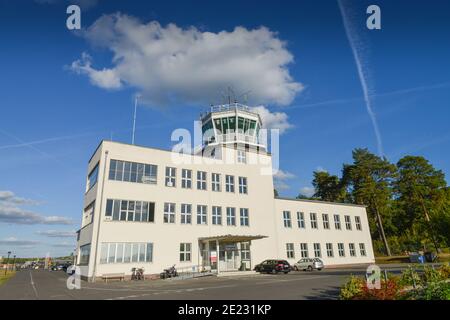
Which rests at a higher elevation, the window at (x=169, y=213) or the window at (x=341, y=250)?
the window at (x=169, y=213)

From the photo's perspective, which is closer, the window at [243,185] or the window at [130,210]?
the window at [130,210]

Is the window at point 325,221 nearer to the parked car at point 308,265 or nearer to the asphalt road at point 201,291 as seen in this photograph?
the parked car at point 308,265

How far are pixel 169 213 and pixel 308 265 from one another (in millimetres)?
16440

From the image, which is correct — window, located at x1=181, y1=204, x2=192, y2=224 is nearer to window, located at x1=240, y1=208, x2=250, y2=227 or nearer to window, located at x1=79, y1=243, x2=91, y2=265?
window, located at x1=240, y1=208, x2=250, y2=227

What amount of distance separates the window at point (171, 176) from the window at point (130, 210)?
8.96 ft

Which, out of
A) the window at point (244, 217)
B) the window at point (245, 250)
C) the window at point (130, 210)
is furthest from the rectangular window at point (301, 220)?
the window at point (130, 210)

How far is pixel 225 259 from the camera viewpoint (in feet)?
105

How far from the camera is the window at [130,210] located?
2678cm

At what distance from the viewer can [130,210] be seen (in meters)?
27.6

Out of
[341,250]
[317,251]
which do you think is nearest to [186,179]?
[317,251]

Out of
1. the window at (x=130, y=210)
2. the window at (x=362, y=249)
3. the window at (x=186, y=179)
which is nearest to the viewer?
the window at (x=130, y=210)

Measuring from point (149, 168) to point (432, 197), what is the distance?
196 feet

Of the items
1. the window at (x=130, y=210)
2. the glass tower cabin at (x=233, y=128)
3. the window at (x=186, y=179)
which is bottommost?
the window at (x=130, y=210)
